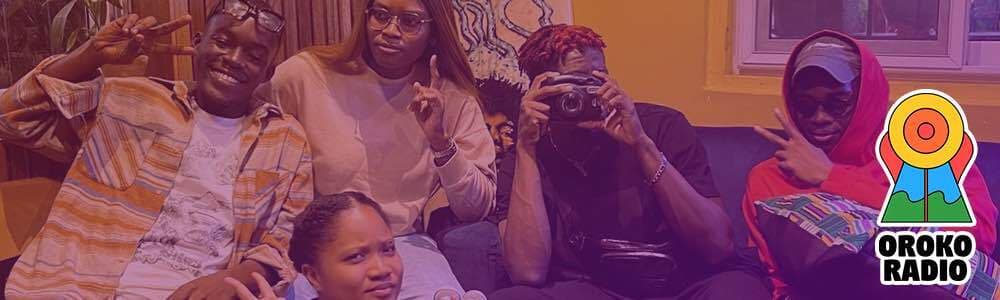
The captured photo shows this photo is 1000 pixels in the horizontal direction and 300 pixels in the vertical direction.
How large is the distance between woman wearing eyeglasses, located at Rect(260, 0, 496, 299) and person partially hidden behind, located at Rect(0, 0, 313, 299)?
77mm

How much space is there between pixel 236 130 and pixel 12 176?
33 centimetres

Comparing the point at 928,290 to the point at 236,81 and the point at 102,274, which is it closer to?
the point at 236,81

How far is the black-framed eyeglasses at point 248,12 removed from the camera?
127 centimetres

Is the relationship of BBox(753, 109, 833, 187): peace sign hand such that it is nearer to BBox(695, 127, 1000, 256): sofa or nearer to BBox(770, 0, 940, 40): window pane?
BBox(695, 127, 1000, 256): sofa

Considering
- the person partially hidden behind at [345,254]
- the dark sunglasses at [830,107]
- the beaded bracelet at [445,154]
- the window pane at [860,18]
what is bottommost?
the person partially hidden behind at [345,254]

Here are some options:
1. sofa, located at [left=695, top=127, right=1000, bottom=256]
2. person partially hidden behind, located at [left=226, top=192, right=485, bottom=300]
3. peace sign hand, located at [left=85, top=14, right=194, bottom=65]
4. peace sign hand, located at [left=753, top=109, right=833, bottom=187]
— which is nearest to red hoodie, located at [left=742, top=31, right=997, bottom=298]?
peace sign hand, located at [left=753, top=109, right=833, bottom=187]

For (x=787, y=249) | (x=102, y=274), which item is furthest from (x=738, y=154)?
(x=102, y=274)

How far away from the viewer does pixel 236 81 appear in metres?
1.28

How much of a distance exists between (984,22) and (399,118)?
80 cm

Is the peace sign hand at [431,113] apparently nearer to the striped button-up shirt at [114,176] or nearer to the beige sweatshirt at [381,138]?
the beige sweatshirt at [381,138]

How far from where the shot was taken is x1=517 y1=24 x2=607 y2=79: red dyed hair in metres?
1.35

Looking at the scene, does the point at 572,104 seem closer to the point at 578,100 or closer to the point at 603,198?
the point at 578,100

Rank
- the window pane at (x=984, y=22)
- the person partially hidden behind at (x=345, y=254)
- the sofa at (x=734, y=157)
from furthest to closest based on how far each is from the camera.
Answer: the sofa at (x=734, y=157) < the window pane at (x=984, y=22) < the person partially hidden behind at (x=345, y=254)

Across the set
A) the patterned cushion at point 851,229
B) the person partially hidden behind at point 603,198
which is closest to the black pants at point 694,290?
the person partially hidden behind at point 603,198
